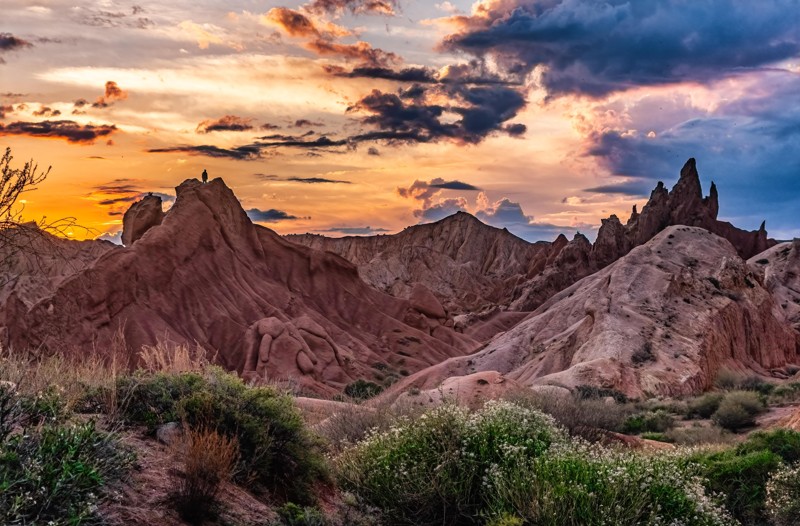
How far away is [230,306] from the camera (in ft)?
210

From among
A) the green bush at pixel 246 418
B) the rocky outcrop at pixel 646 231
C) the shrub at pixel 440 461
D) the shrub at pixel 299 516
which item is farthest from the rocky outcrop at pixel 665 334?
the rocky outcrop at pixel 646 231

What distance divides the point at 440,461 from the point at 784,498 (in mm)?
6821

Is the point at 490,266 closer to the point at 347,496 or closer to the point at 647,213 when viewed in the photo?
the point at 647,213

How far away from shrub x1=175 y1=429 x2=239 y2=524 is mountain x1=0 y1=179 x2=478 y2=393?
34.5m

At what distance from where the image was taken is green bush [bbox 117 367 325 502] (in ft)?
37.2

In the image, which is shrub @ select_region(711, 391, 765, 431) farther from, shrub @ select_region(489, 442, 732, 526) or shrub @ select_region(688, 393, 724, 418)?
shrub @ select_region(489, 442, 732, 526)

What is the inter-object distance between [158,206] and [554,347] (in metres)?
42.5

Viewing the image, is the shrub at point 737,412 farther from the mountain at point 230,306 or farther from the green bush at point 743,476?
the mountain at point 230,306

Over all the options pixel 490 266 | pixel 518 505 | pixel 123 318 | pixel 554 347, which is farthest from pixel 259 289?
pixel 490 266

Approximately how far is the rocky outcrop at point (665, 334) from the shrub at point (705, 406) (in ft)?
18.9

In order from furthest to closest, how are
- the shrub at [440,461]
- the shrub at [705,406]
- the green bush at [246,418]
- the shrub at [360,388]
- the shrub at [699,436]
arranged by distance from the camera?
the shrub at [360,388], the shrub at [705,406], the shrub at [699,436], the green bush at [246,418], the shrub at [440,461]

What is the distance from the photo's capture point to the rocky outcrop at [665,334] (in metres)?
40.9

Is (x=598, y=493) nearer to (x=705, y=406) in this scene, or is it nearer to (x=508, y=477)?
(x=508, y=477)

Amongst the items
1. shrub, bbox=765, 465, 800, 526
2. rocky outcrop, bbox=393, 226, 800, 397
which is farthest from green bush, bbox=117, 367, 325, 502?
rocky outcrop, bbox=393, 226, 800, 397
